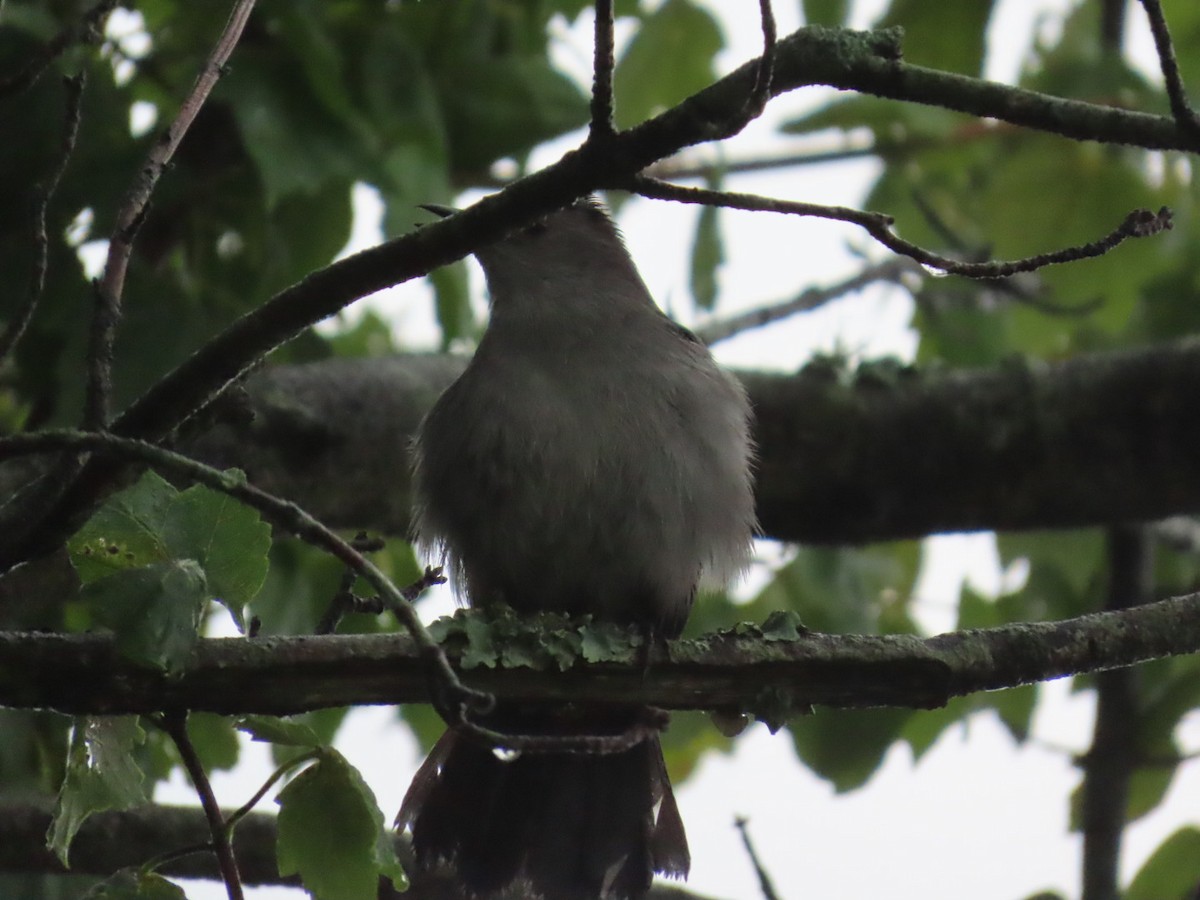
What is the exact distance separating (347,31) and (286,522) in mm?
2741

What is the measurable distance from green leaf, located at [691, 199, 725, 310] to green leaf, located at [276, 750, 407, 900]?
121 inches

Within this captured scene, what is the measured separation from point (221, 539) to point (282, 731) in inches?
11.9

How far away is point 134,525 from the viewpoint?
2080mm

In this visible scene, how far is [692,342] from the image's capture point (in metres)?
4.27

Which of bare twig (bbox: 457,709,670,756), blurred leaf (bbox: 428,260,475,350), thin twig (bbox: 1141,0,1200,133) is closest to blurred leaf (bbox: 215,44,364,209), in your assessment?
blurred leaf (bbox: 428,260,475,350)

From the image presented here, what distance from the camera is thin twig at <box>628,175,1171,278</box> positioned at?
1.97 m

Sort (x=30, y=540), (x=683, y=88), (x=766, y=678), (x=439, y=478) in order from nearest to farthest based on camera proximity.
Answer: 1. (x=30, y=540)
2. (x=766, y=678)
3. (x=439, y=478)
4. (x=683, y=88)

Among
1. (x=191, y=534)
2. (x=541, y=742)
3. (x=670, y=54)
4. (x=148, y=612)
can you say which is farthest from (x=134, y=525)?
(x=670, y=54)

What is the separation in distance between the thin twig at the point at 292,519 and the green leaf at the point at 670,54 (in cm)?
296

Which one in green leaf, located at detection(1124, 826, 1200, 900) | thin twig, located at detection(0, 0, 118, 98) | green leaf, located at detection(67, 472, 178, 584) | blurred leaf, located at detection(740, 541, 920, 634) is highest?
blurred leaf, located at detection(740, 541, 920, 634)

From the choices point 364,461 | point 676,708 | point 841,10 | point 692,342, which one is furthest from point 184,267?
point 676,708

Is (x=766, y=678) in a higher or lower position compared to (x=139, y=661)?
higher

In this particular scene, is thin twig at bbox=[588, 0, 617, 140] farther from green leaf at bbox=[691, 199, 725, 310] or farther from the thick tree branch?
green leaf at bbox=[691, 199, 725, 310]

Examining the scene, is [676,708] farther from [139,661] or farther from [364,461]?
[364,461]
